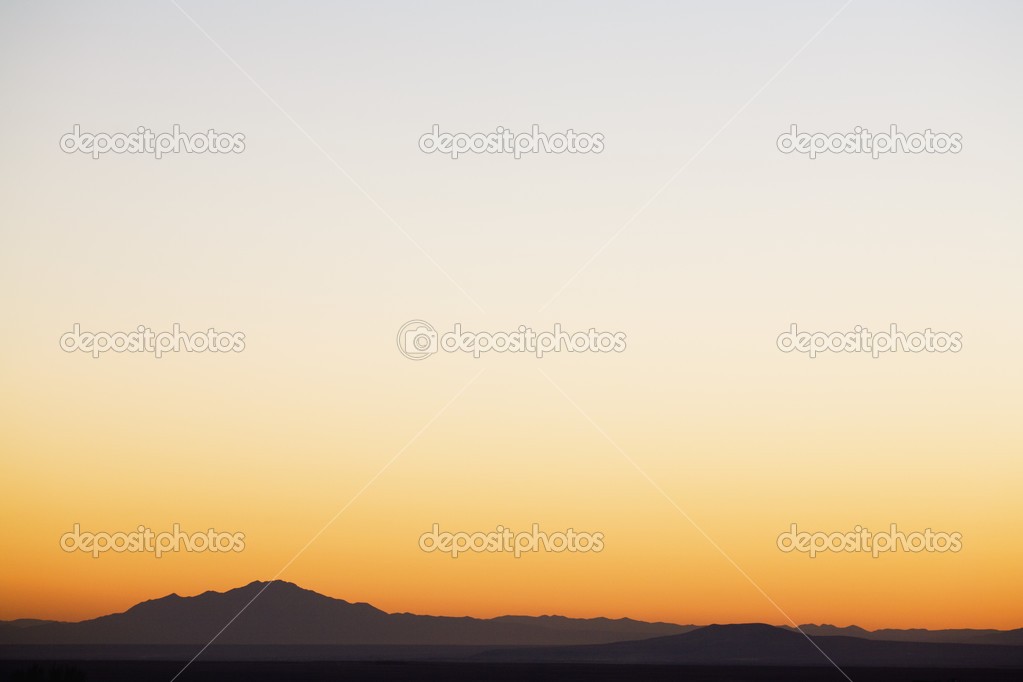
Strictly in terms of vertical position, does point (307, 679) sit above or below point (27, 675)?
above

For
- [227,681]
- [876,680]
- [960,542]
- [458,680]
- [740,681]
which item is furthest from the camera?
[876,680]

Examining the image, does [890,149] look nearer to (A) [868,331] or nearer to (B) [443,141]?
(A) [868,331]

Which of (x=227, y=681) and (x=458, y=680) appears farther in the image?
(x=458, y=680)

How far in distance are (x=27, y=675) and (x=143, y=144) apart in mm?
16785

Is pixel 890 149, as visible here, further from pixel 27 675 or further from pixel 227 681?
pixel 227 681

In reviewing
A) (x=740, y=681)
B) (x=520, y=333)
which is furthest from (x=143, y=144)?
(x=740, y=681)

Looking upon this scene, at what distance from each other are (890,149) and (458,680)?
83442mm

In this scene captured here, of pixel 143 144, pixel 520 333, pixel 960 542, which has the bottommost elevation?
pixel 960 542

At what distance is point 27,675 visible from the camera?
36250 millimetres

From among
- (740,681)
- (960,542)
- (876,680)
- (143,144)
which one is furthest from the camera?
(876,680)

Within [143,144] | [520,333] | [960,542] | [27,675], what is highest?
[143,144]

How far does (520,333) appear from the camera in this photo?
1305 inches

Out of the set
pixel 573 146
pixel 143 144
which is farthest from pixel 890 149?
pixel 143 144

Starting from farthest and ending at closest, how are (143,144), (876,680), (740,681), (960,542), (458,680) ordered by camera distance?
(876,680) < (740,681) < (458,680) < (960,542) < (143,144)
